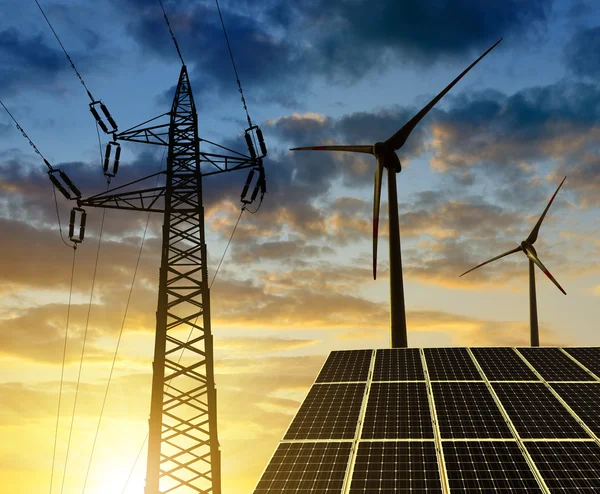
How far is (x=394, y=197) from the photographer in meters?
60.1

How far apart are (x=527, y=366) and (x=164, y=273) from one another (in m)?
27.9

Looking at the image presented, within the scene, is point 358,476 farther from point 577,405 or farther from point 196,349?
point 577,405

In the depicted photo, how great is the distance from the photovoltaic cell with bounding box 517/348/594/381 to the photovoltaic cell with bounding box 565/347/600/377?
845mm

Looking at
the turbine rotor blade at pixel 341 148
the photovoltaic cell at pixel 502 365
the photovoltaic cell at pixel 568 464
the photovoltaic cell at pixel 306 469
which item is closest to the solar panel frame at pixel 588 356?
the photovoltaic cell at pixel 502 365

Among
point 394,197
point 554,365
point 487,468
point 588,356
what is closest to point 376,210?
point 394,197

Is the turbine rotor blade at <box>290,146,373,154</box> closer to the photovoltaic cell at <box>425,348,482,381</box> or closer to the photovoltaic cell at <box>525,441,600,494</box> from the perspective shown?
the photovoltaic cell at <box>425,348,482,381</box>

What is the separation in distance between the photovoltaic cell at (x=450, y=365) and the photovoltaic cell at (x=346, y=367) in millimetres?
4923

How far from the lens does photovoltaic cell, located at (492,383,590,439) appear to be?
35.2m

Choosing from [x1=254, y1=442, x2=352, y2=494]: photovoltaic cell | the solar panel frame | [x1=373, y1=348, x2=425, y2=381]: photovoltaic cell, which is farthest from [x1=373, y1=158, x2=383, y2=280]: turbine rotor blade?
[x1=254, y1=442, x2=352, y2=494]: photovoltaic cell

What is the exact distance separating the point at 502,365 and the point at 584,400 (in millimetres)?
7775

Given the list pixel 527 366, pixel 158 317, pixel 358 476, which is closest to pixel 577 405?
pixel 527 366

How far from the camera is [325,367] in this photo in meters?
48.3

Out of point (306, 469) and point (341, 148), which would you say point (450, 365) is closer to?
point (306, 469)

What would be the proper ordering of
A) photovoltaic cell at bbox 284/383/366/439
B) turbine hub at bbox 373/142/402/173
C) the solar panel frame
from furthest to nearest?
turbine hub at bbox 373/142/402/173 → the solar panel frame → photovoltaic cell at bbox 284/383/366/439
